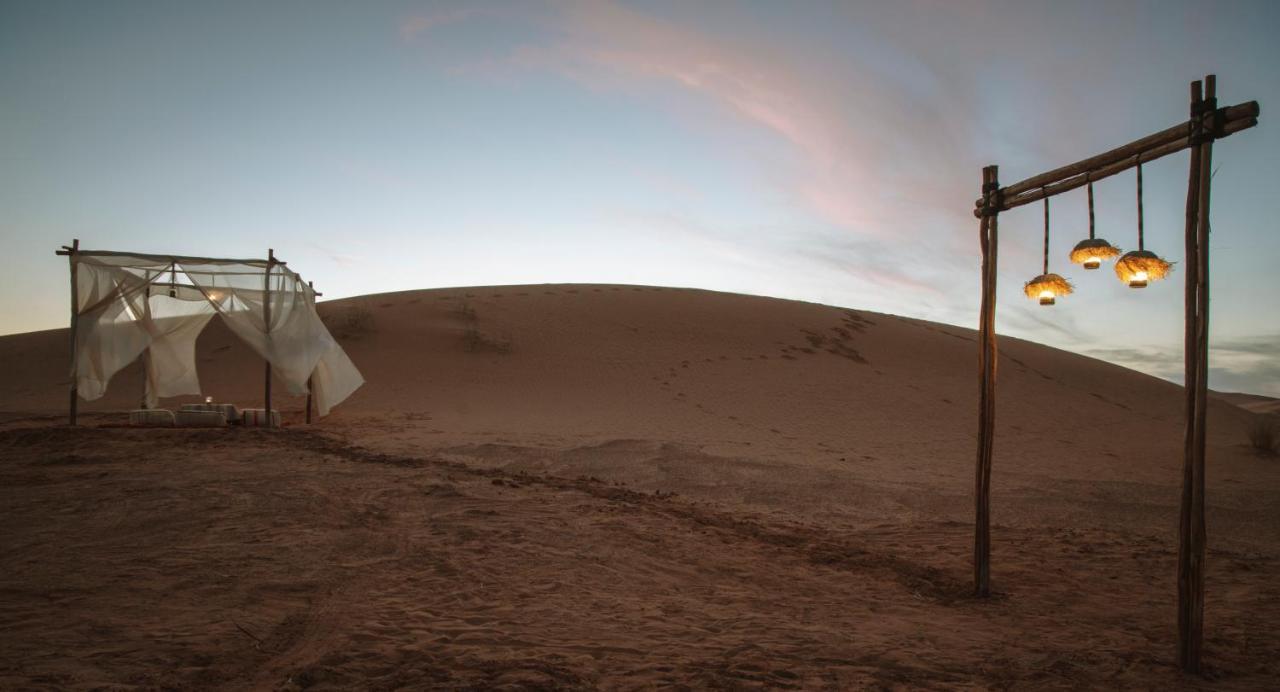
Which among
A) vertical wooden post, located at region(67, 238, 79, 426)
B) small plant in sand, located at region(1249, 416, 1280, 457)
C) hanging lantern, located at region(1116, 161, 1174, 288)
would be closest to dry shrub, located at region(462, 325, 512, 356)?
vertical wooden post, located at region(67, 238, 79, 426)

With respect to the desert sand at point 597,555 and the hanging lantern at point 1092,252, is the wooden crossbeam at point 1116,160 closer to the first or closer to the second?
the hanging lantern at point 1092,252

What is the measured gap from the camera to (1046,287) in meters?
5.39

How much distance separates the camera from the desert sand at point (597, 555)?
4.01 metres

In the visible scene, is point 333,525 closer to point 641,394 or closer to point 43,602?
point 43,602

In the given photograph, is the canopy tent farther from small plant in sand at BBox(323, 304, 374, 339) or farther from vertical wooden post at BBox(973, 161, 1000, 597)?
vertical wooden post at BBox(973, 161, 1000, 597)

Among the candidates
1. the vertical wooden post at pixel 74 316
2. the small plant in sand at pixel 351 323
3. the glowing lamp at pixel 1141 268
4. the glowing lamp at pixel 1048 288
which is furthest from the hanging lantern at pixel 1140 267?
the small plant in sand at pixel 351 323

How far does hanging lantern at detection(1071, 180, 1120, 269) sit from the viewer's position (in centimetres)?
477

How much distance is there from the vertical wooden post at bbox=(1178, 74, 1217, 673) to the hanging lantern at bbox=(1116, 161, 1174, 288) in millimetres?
158

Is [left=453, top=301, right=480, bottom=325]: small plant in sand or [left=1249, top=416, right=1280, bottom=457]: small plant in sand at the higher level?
[left=453, top=301, right=480, bottom=325]: small plant in sand

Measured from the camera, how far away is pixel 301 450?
1080cm

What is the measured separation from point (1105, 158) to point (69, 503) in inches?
383

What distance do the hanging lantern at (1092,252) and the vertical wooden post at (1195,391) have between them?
0.55 meters

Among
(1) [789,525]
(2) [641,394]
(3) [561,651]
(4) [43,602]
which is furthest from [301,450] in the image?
(2) [641,394]

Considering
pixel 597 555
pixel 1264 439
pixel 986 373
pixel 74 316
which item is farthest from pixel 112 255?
Answer: pixel 1264 439
